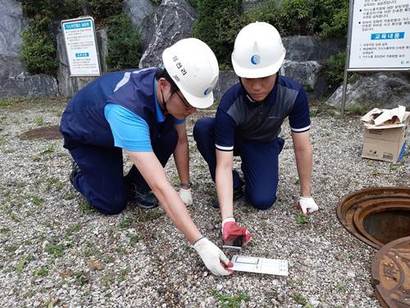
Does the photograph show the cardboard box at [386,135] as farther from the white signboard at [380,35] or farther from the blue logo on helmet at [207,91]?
the blue logo on helmet at [207,91]

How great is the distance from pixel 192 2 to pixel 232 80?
7.15ft

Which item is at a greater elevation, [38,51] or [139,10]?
[139,10]

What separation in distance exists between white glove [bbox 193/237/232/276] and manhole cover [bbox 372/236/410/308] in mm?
649

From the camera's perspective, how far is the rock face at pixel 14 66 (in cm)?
730

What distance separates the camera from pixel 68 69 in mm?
7234

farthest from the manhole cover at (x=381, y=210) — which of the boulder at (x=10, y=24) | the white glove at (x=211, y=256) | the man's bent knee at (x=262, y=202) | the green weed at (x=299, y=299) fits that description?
the boulder at (x=10, y=24)

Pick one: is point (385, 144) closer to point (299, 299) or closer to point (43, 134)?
point (299, 299)

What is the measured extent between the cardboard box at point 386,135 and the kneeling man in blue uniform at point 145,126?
158cm

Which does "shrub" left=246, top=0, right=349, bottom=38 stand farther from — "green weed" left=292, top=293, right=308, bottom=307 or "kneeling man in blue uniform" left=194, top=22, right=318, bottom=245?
"green weed" left=292, top=293, right=308, bottom=307

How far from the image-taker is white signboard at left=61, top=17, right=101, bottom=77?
5602 millimetres

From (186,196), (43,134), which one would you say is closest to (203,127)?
(186,196)

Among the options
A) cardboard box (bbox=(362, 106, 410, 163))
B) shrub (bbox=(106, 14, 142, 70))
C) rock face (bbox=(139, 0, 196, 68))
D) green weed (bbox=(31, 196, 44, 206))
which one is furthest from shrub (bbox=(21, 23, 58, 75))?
cardboard box (bbox=(362, 106, 410, 163))

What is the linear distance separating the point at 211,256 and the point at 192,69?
80cm

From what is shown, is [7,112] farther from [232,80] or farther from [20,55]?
[232,80]
